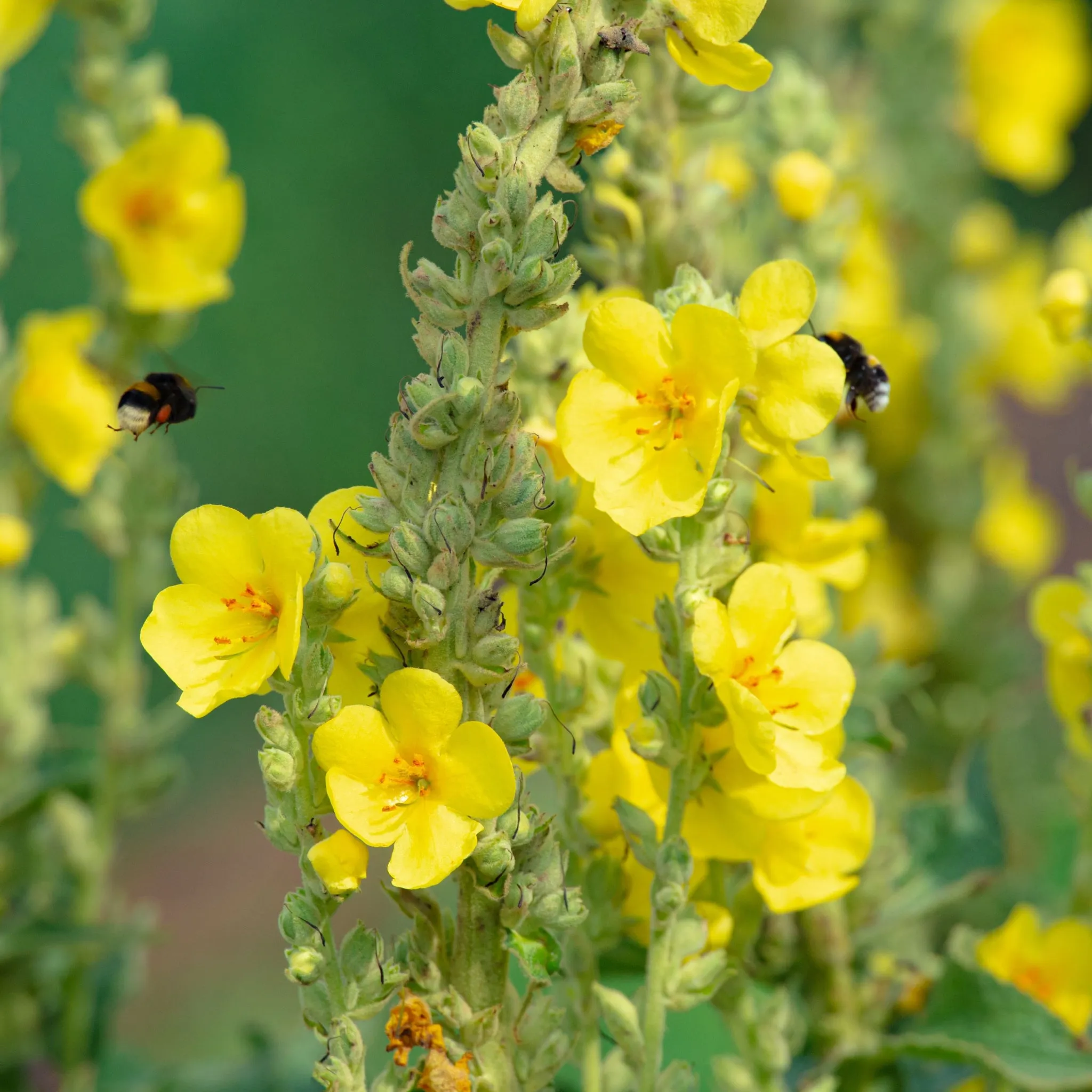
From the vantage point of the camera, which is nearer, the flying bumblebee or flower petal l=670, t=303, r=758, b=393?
flower petal l=670, t=303, r=758, b=393

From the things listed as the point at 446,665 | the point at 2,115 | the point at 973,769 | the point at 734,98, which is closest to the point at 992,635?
the point at 973,769

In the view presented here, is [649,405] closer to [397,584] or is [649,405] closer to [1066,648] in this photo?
[397,584]

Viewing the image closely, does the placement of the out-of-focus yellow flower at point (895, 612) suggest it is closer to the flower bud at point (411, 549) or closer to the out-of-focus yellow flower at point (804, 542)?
the out-of-focus yellow flower at point (804, 542)

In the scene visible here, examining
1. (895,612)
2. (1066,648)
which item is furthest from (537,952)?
(895,612)

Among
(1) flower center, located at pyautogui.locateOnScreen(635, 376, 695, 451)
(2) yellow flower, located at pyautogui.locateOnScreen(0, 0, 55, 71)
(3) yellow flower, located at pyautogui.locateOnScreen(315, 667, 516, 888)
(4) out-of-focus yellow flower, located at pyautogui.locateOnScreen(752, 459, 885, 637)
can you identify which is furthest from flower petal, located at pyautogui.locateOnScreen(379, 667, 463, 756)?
(2) yellow flower, located at pyautogui.locateOnScreen(0, 0, 55, 71)

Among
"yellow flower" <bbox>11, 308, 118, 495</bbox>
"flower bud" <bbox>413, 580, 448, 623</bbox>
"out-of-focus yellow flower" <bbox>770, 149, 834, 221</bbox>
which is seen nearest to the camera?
"flower bud" <bbox>413, 580, 448, 623</bbox>

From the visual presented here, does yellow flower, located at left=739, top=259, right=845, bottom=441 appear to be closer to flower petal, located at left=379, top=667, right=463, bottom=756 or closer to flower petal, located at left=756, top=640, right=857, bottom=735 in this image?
flower petal, located at left=756, top=640, right=857, bottom=735
